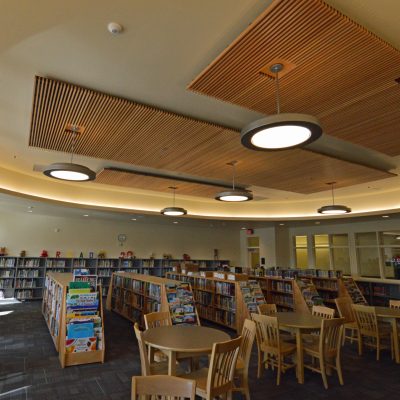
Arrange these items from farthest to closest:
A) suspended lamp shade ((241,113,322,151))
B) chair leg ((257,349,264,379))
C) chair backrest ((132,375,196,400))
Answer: chair leg ((257,349,264,379)), suspended lamp shade ((241,113,322,151)), chair backrest ((132,375,196,400))

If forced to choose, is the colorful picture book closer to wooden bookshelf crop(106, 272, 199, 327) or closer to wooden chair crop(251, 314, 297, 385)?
wooden bookshelf crop(106, 272, 199, 327)

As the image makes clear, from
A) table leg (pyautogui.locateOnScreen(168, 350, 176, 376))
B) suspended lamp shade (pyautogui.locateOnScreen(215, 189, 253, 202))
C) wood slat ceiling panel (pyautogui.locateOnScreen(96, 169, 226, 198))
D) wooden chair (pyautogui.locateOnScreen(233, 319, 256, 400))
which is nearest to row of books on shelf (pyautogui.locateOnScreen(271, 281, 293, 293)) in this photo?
wood slat ceiling panel (pyautogui.locateOnScreen(96, 169, 226, 198))

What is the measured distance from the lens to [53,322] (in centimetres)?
626

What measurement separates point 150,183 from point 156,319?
425cm

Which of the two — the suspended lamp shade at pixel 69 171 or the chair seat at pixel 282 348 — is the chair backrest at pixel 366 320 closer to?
the chair seat at pixel 282 348

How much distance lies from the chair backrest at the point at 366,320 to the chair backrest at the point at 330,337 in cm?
171

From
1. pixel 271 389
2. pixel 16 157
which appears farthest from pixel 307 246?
pixel 16 157

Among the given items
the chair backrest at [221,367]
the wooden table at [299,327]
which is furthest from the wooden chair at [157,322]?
the wooden table at [299,327]

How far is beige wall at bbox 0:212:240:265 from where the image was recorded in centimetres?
1145

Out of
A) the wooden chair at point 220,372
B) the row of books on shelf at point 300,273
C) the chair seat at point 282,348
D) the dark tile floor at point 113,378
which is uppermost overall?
the row of books on shelf at point 300,273

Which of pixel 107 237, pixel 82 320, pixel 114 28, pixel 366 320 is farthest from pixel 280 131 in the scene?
pixel 107 237

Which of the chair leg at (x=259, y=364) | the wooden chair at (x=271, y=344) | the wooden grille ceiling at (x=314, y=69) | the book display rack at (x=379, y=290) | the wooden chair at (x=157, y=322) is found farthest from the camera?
the book display rack at (x=379, y=290)

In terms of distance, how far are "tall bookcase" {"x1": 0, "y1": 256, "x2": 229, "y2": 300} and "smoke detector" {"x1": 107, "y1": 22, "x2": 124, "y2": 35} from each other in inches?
357

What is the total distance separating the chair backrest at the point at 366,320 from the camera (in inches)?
226
